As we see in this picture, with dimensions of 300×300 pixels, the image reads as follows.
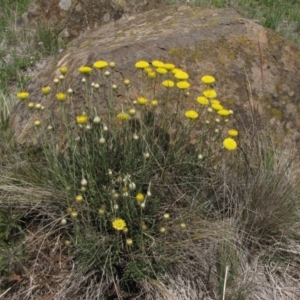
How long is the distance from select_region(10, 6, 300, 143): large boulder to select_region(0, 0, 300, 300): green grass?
0.20 m

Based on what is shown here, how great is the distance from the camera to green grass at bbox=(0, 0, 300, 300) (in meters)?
2.33

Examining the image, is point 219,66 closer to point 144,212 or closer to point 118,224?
point 144,212

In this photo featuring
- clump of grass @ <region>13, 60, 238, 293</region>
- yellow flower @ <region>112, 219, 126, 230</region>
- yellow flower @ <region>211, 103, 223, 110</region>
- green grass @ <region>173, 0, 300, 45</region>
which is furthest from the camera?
green grass @ <region>173, 0, 300, 45</region>

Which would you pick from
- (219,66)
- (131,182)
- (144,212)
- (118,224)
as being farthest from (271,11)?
(118,224)

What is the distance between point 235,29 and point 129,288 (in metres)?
1.99

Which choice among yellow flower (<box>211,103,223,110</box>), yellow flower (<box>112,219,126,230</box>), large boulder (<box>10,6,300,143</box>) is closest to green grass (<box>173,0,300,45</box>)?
large boulder (<box>10,6,300,143</box>)

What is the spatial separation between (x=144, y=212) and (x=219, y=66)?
1.25 m

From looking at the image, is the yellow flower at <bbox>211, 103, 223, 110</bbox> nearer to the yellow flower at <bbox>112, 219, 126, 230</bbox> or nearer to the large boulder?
the large boulder

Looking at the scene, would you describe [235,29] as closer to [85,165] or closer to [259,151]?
[259,151]

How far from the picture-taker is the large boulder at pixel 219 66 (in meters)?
3.01

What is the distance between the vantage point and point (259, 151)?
273 cm

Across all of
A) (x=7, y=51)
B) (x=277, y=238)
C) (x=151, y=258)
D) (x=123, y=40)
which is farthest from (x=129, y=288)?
(x=7, y=51)

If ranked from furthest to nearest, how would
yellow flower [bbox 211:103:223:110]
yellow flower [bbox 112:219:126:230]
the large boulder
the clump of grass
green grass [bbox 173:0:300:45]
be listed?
green grass [bbox 173:0:300:45]
the large boulder
yellow flower [bbox 211:103:223:110]
the clump of grass
yellow flower [bbox 112:219:126:230]

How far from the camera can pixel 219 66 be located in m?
3.16
